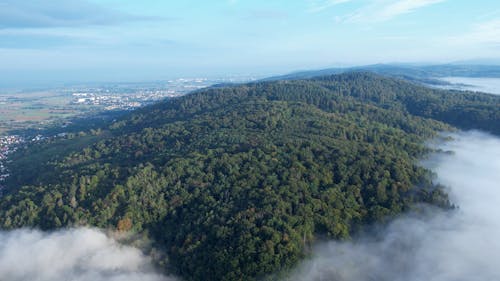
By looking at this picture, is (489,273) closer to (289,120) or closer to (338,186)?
(338,186)

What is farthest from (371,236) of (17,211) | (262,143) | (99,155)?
(99,155)

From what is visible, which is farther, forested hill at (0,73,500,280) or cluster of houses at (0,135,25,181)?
cluster of houses at (0,135,25,181)

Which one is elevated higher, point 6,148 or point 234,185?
point 234,185

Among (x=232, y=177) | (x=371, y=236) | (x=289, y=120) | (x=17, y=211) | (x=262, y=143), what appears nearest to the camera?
(x=371, y=236)

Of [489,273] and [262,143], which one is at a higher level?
[262,143]

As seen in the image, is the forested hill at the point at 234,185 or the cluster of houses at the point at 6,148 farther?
the cluster of houses at the point at 6,148

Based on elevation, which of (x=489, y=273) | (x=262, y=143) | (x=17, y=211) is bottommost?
(x=489, y=273)

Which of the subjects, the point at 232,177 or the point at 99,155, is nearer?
the point at 232,177

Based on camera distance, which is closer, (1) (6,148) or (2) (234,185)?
(2) (234,185)
